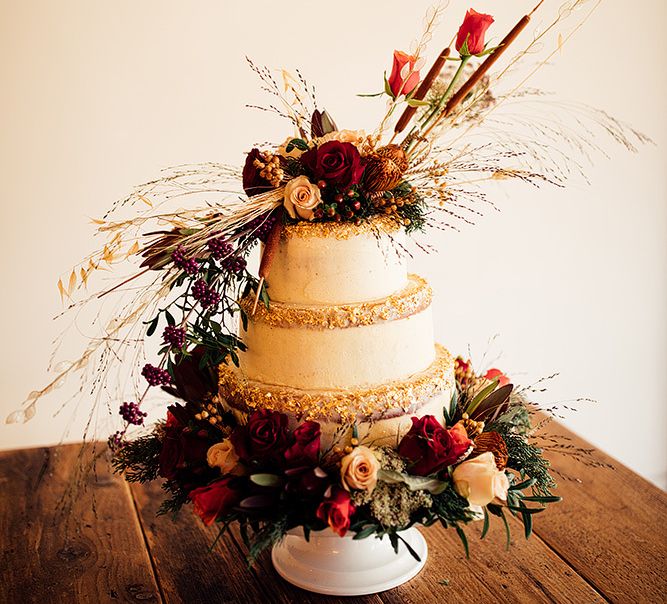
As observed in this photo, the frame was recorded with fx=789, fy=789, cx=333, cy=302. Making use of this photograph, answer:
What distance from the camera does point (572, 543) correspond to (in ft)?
4.31

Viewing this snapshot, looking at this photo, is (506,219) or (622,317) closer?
(506,219)

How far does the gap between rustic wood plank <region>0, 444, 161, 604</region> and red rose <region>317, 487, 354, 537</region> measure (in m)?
0.34

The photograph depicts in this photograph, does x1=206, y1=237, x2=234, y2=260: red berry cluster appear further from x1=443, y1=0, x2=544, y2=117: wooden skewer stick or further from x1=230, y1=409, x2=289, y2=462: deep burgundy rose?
x1=443, y1=0, x2=544, y2=117: wooden skewer stick

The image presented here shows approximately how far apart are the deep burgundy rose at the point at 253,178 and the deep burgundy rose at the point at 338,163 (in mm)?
95

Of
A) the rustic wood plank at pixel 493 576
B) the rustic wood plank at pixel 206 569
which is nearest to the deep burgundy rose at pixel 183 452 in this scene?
the rustic wood plank at pixel 206 569

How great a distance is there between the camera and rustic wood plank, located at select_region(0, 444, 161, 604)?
1.21 metres

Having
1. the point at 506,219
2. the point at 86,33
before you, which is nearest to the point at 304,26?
the point at 86,33

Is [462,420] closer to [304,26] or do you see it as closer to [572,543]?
[572,543]

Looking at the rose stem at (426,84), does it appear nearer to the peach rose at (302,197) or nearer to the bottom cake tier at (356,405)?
the peach rose at (302,197)

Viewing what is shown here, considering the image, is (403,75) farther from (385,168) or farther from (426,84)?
(385,168)

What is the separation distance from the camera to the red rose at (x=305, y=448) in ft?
3.51

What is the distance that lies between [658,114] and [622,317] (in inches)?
25.6

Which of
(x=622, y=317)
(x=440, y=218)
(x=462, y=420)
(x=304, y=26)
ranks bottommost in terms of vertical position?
(x=622, y=317)

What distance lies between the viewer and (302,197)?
111cm
